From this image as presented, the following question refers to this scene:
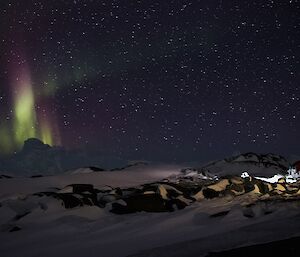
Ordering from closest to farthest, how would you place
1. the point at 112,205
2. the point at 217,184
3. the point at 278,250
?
the point at 278,250 → the point at 112,205 → the point at 217,184

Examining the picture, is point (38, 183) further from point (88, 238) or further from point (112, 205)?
point (88, 238)

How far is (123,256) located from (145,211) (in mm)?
8658

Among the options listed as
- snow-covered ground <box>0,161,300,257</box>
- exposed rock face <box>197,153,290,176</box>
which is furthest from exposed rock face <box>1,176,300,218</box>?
exposed rock face <box>197,153,290,176</box>

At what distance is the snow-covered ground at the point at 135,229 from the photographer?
1151 cm

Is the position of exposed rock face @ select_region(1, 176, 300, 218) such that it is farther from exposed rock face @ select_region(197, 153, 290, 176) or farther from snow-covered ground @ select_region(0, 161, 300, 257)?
exposed rock face @ select_region(197, 153, 290, 176)

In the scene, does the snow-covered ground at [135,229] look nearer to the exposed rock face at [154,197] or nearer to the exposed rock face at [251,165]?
the exposed rock face at [154,197]

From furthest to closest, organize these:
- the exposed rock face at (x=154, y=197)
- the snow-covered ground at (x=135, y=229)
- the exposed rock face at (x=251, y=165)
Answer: the exposed rock face at (x=251, y=165)
the exposed rock face at (x=154, y=197)
the snow-covered ground at (x=135, y=229)

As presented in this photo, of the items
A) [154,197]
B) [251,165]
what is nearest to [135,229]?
[154,197]

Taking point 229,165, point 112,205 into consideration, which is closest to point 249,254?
point 112,205

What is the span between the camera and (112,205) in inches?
803

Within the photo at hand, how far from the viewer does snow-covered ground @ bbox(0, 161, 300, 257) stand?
1151 centimetres

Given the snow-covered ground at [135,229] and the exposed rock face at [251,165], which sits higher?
the snow-covered ground at [135,229]

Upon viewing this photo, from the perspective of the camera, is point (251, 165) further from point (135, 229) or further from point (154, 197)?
point (135, 229)

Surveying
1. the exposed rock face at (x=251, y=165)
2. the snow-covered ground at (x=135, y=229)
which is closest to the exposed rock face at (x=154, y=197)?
the snow-covered ground at (x=135, y=229)
